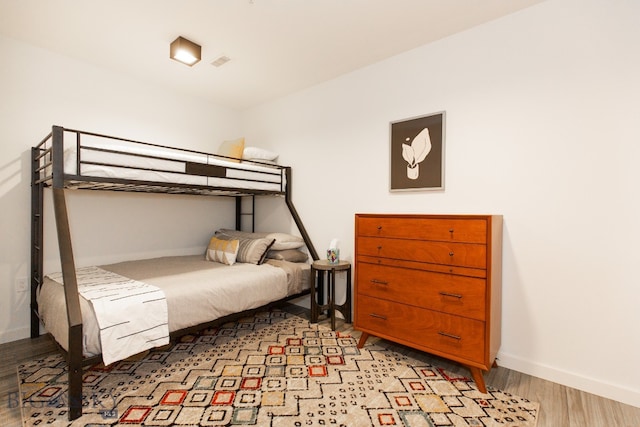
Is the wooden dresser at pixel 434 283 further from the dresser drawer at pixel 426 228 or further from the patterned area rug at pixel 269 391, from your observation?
the patterned area rug at pixel 269 391

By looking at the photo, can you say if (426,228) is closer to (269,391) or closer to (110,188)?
(269,391)

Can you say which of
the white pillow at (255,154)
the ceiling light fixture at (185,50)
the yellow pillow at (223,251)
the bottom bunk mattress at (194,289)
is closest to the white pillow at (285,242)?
the bottom bunk mattress at (194,289)

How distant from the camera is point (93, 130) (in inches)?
114

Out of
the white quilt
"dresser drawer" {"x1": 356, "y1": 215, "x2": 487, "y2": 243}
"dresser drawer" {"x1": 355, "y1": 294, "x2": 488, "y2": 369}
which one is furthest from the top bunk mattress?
"dresser drawer" {"x1": 355, "y1": 294, "x2": 488, "y2": 369}

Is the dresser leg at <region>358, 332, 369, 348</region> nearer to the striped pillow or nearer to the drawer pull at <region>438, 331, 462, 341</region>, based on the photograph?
the drawer pull at <region>438, 331, 462, 341</region>

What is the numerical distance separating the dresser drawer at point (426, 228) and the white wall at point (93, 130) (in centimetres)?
230

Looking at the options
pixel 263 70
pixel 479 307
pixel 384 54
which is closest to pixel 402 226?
pixel 479 307

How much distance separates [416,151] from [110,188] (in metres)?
2.68

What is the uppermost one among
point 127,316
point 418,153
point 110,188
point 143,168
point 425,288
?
point 418,153

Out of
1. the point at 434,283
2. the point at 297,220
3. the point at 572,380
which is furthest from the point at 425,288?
the point at 297,220

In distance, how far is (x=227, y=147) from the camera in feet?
11.8

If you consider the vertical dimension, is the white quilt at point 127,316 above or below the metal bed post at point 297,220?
below

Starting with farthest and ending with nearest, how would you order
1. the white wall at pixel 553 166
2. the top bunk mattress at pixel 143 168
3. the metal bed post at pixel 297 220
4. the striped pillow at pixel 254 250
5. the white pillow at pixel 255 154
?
the white pillow at pixel 255 154 → the metal bed post at pixel 297 220 → the striped pillow at pixel 254 250 → the top bunk mattress at pixel 143 168 → the white wall at pixel 553 166

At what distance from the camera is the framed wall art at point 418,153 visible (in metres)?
2.43
